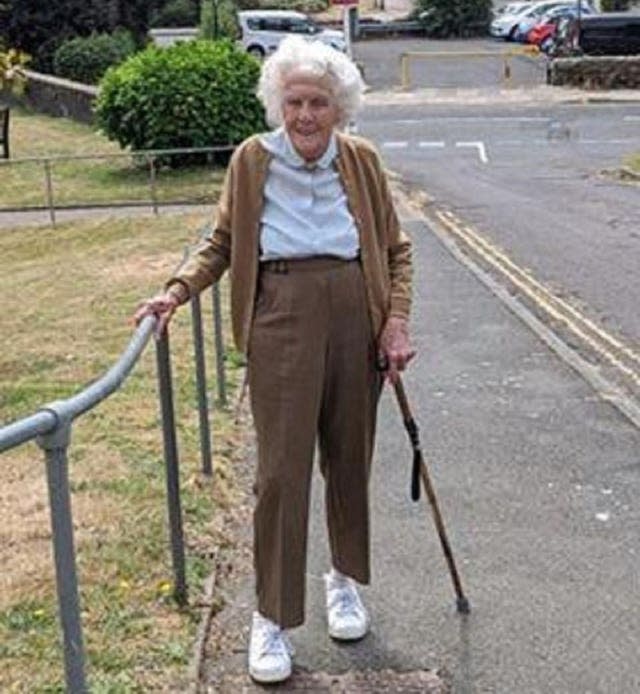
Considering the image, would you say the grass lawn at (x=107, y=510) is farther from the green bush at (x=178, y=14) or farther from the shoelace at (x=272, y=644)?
the green bush at (x=178, y=14)

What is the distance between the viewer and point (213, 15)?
44156mm

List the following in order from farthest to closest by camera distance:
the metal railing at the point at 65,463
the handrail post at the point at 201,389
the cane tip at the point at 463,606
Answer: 1. the handrail post at the point at 201,389
2. the cane tip at the point at 463,606
3. the metal railing at the point at 65,463

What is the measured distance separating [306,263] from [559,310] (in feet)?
21.7

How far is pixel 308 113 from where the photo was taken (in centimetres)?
373

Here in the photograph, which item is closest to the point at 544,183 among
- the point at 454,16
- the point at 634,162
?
the point at 634,162

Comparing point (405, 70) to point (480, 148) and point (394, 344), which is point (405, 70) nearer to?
point (480, 148)

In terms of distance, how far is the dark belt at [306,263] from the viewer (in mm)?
3770

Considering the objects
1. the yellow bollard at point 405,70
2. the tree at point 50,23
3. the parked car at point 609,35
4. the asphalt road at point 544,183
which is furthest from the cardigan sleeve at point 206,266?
the tree at point 50,23

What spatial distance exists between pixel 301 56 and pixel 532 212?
43.7ft

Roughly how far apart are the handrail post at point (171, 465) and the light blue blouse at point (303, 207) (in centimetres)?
59

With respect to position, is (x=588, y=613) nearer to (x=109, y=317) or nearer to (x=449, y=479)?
(x=449, y=479)

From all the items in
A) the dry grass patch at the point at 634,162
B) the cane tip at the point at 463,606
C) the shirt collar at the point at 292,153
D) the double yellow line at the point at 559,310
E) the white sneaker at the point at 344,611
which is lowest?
the dry grass patch at the point at 634,162

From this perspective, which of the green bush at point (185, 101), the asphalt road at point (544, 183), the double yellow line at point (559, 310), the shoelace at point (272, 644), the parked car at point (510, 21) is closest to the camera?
the shoelace at point (272, 644)

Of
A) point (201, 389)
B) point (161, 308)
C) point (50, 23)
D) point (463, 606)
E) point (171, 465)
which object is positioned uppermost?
point (161, 308)
